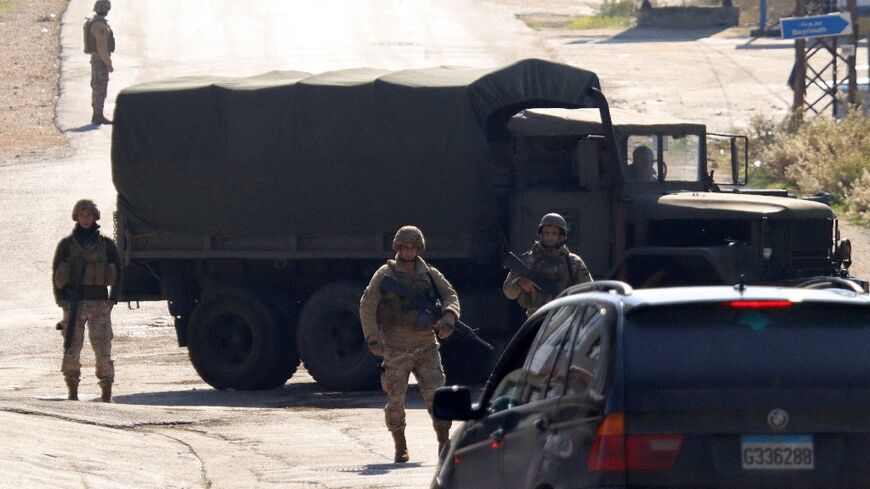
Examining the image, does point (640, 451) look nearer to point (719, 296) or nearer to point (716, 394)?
point (716, 394)

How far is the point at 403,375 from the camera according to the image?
11.4m

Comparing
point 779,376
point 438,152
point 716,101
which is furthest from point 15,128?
point 779,376

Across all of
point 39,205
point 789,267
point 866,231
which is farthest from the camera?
point 39,205

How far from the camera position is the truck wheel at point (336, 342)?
16125mm

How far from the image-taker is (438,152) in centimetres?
1591

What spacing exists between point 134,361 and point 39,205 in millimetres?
8682

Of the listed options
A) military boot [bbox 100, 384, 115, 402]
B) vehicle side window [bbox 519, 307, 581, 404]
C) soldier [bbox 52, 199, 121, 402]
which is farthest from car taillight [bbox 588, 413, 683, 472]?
military boot [bbox 100, 384, 115, 402]

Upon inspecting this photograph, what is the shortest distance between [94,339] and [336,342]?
2.51 m

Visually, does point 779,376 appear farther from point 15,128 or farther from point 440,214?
point 15,128

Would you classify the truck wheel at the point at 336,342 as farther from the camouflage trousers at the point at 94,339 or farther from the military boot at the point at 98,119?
the military boot at the point at 98,119

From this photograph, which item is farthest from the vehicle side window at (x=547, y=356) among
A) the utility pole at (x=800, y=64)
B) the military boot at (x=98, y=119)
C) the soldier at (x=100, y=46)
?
the military boot at (x=98, y=119)

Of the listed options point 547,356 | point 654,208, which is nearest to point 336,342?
point 654,208

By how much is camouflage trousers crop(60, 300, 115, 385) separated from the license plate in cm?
1023

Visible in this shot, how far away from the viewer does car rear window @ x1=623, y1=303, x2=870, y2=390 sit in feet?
18.0
